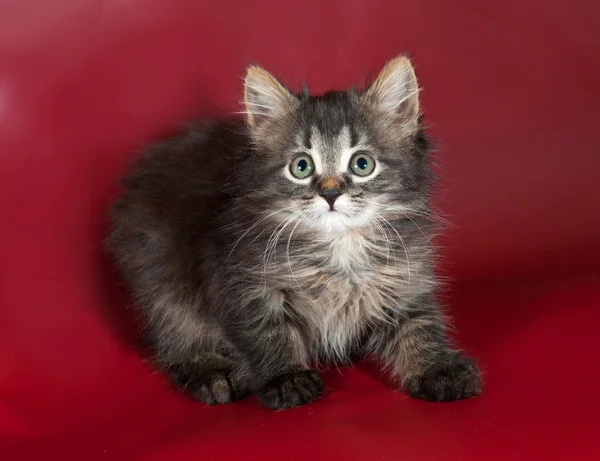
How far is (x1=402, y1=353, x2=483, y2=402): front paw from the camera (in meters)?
2.14

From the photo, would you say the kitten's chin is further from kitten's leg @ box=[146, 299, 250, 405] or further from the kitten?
kitten's leg @ box=[146, 299, 250, 405]

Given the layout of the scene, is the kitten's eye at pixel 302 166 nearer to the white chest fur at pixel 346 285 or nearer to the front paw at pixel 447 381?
the white chest fur at pixel 346 285

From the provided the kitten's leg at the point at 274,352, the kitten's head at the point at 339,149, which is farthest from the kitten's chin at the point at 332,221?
the kitten's leg at the point at 274,352

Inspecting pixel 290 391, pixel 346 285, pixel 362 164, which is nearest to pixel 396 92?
pixel 362 164

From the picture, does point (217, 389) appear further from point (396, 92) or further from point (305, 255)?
point (396, 92)

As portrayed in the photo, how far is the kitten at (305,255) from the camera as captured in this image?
221 centimetres

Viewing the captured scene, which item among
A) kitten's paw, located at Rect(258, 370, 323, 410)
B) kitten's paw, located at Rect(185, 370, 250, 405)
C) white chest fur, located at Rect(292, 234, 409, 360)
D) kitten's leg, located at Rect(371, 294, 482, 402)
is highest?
white chest fur, located at Rect(292, 234, 409, 360)

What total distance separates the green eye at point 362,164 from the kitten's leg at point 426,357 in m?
0.40

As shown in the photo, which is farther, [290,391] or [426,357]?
[426,357]

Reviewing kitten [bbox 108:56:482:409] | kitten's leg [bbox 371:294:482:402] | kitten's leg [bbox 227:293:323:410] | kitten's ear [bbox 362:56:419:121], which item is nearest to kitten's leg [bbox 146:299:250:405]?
kitten [bbox 108:56:482:409]

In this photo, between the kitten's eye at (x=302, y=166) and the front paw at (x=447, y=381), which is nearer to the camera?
the front paw at (x=447, y=381)

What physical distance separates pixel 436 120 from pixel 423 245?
77cm

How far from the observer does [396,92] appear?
7.77ft

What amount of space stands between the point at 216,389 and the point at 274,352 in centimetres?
19
